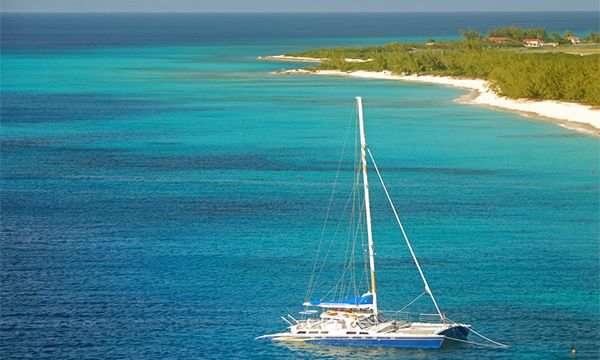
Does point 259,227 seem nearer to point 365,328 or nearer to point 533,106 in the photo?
point 365,328

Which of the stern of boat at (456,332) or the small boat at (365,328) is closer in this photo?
the small boat at (365,328)

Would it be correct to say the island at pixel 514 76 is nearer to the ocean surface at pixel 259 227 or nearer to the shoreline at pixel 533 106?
the shoreline at pixel 533 106

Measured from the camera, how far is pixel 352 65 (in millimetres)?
187125

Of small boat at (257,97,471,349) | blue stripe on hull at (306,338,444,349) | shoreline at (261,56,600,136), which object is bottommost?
blue stripe on hull at (306,338,444,349)

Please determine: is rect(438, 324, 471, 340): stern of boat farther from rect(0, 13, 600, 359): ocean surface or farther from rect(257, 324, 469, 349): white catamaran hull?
rect(0, 13, 600, 359): ocean surface

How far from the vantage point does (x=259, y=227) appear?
6744 cm

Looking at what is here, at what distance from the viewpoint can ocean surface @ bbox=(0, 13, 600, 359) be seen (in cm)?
4838

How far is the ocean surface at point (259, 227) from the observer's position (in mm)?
48375

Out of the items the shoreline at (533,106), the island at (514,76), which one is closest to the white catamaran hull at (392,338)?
the shoreline at (533,106)

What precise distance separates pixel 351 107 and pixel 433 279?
7761cm

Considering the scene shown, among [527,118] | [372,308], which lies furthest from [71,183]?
[527,118]

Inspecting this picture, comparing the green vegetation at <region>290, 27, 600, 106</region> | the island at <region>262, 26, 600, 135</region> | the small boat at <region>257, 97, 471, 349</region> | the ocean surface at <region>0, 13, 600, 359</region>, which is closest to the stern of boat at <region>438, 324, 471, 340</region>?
the small boat at <region>257, 97, 471, 349</region>

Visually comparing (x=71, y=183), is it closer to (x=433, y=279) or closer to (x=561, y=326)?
(x=433, y=279)

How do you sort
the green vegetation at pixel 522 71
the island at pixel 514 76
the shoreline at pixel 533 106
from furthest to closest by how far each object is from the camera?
the green vegetation at pixel 522 71
the island at pixel 514 76
the shoreline at pixel 533 106
